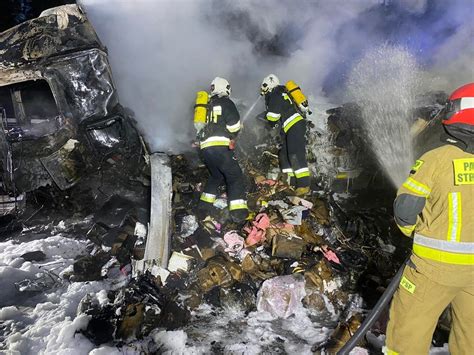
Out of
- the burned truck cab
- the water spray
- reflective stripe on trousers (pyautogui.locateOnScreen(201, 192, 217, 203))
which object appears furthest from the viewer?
the water spray

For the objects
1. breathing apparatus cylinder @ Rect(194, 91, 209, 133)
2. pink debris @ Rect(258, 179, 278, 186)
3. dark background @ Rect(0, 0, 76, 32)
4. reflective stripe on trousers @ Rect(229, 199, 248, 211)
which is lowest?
reflective stripe on trousers @ Rect(229, 199, 248, 211)

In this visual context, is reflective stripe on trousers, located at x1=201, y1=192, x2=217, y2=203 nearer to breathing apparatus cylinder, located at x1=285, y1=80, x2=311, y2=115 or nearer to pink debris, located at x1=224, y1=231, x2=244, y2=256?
pink debris, located at x1=224, y1=231, x2=244, y2=256

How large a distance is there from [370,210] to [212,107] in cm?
280

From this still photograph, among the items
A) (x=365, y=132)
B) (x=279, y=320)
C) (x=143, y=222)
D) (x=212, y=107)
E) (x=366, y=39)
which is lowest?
(x=279, y=320)

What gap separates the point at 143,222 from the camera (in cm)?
457

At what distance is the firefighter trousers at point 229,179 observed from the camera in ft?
15.5

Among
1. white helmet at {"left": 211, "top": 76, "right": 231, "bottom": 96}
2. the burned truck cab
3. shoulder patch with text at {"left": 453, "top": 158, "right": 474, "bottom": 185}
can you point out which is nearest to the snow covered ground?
the burned truck cab

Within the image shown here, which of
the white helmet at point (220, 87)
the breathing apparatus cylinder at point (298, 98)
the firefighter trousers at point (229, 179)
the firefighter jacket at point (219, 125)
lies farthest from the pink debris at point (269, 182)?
the white helmet at point (220, 87)

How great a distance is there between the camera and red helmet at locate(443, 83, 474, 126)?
1.89 m

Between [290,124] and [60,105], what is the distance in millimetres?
3368

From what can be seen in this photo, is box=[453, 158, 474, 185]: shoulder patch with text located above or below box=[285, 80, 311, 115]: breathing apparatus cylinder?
below

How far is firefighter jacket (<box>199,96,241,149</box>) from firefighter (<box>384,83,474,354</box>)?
9.77 ft

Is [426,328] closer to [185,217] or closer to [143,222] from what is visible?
[185,217]

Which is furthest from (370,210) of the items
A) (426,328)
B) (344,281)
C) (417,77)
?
(417,77)
